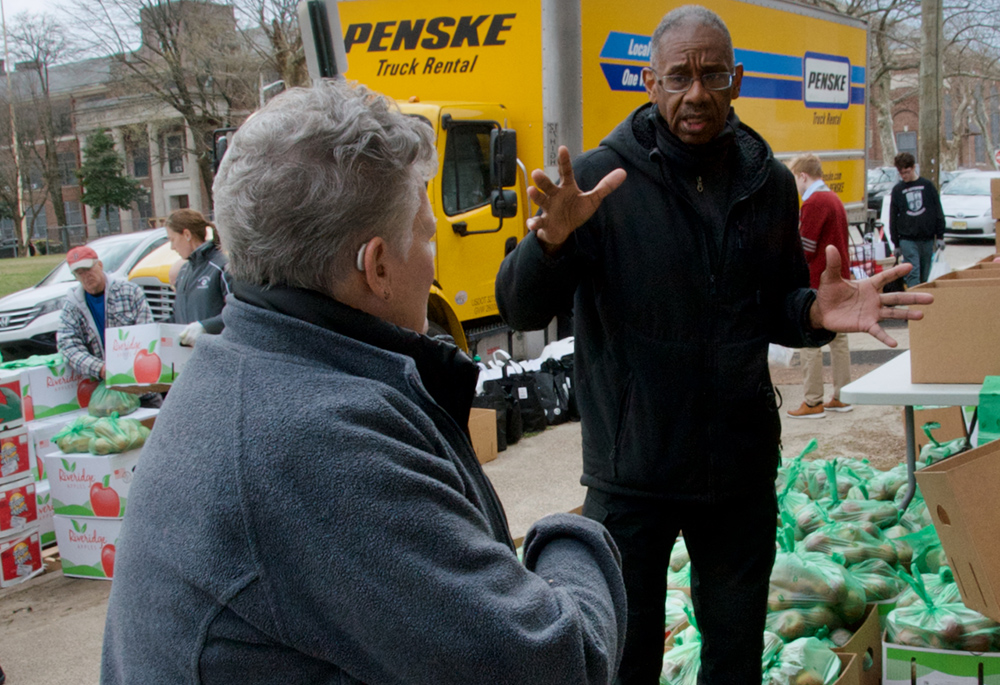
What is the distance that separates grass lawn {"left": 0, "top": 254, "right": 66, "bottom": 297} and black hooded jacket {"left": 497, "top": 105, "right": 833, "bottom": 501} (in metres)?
19.7

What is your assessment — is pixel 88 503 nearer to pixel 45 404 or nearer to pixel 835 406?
pixel 45 404

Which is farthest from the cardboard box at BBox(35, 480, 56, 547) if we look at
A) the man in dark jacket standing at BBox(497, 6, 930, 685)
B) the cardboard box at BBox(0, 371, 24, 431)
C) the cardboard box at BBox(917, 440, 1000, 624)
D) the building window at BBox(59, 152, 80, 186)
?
the building window at BBox(59, 152, 80, 186)

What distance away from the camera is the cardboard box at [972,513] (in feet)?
7.24

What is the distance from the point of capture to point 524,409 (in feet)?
24.1

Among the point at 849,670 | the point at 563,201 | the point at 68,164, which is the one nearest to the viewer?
the point at 563,201

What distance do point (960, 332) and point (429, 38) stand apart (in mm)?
5711

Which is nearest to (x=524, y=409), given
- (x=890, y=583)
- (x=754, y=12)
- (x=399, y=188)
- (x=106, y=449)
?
(x=106, y=449)

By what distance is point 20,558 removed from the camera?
16.9ft

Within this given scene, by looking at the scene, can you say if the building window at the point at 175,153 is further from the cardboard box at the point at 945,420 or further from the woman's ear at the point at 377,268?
the woman's ear at the point at 377,268

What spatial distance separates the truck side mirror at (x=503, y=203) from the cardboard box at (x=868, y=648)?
4.71 m

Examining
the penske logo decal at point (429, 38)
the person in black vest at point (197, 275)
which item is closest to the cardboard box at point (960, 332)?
the person in black vest at point (197, 275)

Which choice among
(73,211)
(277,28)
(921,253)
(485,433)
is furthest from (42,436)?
(73,211)

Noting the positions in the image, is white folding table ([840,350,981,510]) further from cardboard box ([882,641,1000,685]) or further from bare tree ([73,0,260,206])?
bare tree ([73,0,260,206])

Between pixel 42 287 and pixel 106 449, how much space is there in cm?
780
